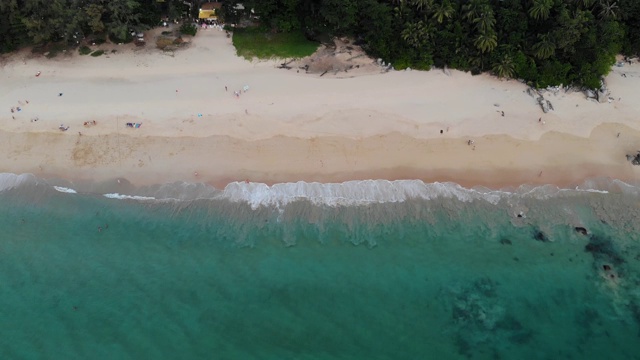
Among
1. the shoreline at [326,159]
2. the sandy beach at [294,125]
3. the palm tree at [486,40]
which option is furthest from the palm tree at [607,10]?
the shoreline at [326,159]

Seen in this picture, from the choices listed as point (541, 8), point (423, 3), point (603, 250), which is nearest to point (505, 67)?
point (541, 8)

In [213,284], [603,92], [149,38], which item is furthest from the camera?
[149,38]

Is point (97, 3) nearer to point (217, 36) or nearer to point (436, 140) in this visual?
point (217, 36)

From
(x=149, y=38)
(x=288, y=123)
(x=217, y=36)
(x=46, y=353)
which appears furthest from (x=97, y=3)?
(x=46, y=353)

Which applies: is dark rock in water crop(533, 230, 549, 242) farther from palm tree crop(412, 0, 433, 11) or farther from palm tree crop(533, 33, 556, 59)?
palm tree crop(412, 0, 433, 11)

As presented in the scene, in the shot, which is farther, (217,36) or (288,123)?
(217,36)

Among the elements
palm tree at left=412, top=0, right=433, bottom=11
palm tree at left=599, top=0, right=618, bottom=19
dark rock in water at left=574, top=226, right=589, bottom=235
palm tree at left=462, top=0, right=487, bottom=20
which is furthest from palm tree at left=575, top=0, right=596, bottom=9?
dark rock in water at left=574, top=226, right=589, bottom=235
